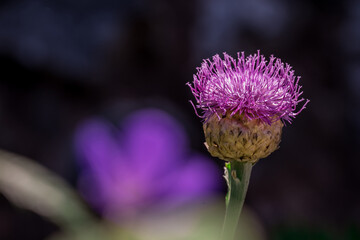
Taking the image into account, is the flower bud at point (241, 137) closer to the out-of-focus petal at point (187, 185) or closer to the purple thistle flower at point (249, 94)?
the purple thistle flower at point (249, 94)

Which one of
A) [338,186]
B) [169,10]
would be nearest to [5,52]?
[169,10]

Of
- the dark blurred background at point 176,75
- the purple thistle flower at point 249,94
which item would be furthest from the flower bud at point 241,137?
the dark blurred background at point 176,75

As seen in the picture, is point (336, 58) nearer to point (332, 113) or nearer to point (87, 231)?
point (332, 113)

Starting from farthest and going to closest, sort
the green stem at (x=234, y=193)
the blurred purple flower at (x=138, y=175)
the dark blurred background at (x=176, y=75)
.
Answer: the dark blurred background at (x=176, y=75) < the blurred purple flower at (x=138, y=175) < the green stem at (x=234, y=193)

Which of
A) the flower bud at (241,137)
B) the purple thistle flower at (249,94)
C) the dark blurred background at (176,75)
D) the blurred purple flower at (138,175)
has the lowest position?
the flower bud at (241,137)

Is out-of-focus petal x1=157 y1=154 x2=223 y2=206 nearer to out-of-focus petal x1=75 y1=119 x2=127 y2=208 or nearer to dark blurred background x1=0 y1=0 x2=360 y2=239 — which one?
out-of-focus petal x1=75 y1=119 x2=127 y2=208

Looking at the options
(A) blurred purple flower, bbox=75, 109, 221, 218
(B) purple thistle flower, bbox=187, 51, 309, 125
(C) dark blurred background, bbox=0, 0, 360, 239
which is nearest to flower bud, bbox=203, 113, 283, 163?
(B) purple thistle flower, bbox=187, 51, 309, 125

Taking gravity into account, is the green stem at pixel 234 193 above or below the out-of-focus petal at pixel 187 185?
below

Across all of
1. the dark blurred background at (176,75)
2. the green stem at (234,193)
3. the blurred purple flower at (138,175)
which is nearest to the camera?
the green stem at (234,193)

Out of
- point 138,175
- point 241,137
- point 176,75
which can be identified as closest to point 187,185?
point 138,175
